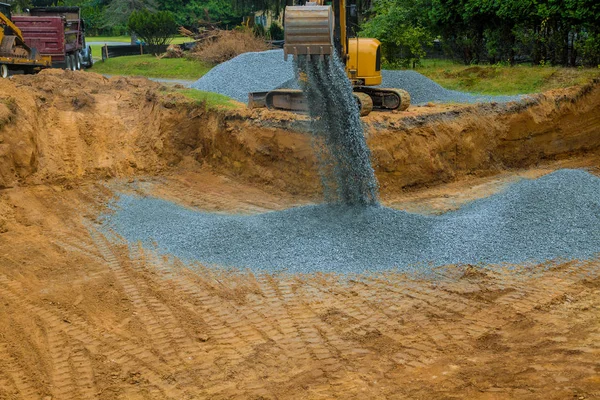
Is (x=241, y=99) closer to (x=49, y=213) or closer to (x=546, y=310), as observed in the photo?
(x=49, y=213)

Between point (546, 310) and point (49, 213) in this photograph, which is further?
→ point (49, 213)

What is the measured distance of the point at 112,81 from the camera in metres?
16.2

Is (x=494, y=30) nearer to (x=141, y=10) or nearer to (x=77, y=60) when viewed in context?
(x=77, y=60)

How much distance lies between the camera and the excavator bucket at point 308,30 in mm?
9391

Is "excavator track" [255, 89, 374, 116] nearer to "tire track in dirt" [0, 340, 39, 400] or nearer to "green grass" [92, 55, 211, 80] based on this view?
"tire track in dirt" [0, 340, 39, 400]

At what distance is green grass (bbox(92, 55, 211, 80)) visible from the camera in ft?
82.0

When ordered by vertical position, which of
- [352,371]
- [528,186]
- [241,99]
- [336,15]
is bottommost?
[352,371]

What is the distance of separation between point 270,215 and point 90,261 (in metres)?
2.96

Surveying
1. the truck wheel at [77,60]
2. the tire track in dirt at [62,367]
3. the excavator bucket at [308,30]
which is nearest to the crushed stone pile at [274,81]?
the excavator bucket at [308,30]

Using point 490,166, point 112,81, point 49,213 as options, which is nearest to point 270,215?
point 49,213

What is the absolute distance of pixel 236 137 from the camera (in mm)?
13750

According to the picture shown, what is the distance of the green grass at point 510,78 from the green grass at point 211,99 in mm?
6130

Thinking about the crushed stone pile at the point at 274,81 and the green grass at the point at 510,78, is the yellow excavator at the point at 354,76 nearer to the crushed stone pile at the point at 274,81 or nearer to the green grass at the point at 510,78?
the crushed stone pile at the point at 274,81

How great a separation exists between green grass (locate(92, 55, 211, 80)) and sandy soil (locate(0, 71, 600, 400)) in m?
12.4
